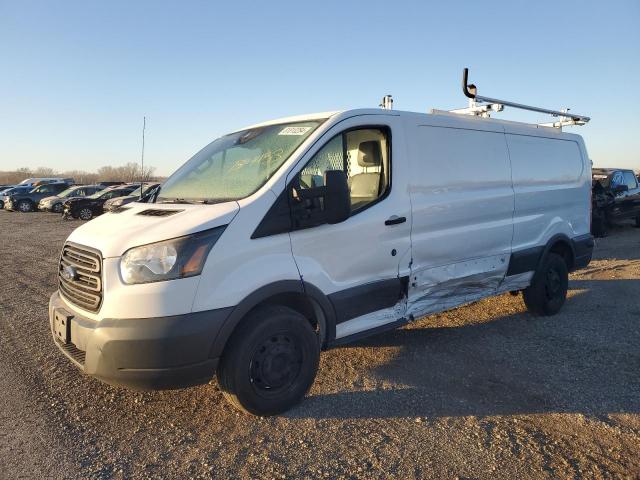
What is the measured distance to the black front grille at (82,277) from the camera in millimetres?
3076

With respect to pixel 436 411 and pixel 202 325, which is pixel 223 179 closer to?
pixel 202 325

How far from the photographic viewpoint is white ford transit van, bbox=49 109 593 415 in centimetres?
293

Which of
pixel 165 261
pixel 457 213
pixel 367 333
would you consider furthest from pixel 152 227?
pixel 457 213

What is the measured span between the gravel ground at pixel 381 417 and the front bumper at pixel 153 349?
47cm

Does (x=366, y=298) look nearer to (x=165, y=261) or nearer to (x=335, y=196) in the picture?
(x=335, y=196)

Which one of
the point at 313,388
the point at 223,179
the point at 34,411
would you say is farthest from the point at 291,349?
the point at 34,411

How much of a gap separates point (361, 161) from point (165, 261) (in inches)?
77.0

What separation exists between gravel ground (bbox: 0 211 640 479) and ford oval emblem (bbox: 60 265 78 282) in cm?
97

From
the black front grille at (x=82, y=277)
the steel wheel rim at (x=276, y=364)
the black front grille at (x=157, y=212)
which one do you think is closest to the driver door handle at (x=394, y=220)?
the steel wheel rim at (x=276, y=364)

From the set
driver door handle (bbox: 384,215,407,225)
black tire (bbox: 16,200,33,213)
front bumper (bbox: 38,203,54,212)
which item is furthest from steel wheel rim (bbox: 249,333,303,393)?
black tire (bbox: 16,200,33,213)

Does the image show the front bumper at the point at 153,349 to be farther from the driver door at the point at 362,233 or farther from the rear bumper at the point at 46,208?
the rear bumper at the point at 46,208

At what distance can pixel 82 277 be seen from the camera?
10.6 feet

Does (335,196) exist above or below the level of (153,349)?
above

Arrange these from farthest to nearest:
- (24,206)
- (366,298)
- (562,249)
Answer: (24,206)
(562,249)
(366,298)
